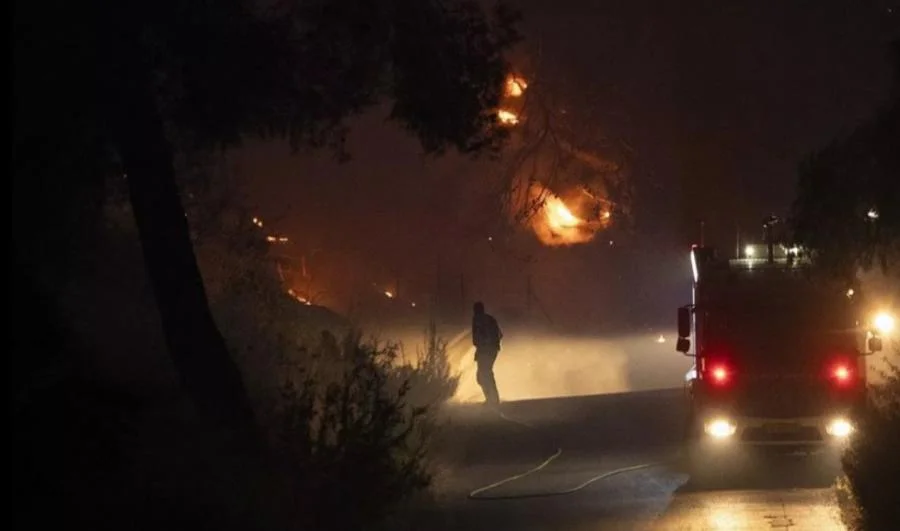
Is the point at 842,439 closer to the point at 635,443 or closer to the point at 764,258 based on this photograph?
the point at 764,258

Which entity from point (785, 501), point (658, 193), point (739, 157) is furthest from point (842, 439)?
point (658, 193)

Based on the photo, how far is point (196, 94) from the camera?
13.0 metres

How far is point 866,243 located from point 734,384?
389 cm

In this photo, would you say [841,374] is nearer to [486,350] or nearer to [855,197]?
[855,197]

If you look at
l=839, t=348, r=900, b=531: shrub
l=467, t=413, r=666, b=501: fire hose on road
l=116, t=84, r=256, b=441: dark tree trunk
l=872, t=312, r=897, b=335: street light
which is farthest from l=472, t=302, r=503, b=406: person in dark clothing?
l=116, t=84, r=256, b=441: dark tree trunk

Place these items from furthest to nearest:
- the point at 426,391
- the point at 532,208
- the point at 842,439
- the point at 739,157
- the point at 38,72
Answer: the point at 739,157 → the point at 532,208 → the point at 426,391 → the point at 842,439 → the point at 38,72

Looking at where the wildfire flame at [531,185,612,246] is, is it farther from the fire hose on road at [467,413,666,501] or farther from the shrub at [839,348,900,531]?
the shrub at [839,348,900,531]

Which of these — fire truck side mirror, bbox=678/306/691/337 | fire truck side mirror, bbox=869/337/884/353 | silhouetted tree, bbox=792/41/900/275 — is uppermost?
silhouetted tree, bbox=792/41/900/275

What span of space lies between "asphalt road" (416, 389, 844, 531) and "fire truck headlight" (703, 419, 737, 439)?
1.71 feet

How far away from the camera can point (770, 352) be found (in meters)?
17.8

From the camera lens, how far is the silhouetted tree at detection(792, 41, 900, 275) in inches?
527

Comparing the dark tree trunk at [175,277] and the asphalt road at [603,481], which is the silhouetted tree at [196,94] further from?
the asphalt road at [603,481]

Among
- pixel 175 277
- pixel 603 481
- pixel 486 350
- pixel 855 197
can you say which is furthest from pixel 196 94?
pixel 486 350

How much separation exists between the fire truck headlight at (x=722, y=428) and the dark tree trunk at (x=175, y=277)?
7.23m
